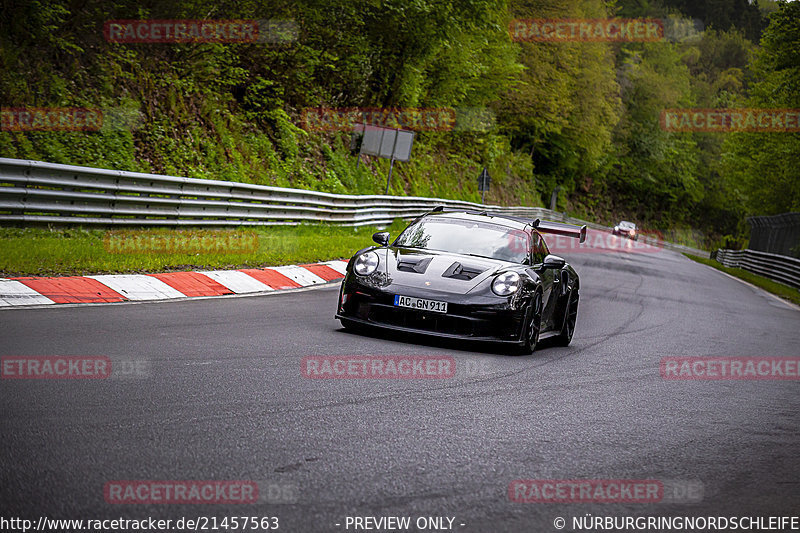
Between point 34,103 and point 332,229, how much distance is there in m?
7.88

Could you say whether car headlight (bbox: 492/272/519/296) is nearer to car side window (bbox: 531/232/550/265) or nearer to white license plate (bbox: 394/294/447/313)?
white license plate (bbox: 394/294/447/313)

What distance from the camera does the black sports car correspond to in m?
8.41

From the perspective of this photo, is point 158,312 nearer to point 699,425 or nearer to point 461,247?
point 461,247

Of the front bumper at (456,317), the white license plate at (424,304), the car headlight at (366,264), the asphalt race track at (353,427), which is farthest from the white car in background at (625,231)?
the white license plate at (424,304)

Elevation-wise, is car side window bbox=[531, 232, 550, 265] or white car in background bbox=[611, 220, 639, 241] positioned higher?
car side window bbox=[531, 232, 550, 265]

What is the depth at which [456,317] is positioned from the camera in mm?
8359

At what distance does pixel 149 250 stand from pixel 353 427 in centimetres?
911

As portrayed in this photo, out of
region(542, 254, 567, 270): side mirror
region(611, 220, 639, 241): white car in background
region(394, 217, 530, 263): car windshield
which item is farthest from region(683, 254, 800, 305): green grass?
region(611, 220, 639, 241): white car in background

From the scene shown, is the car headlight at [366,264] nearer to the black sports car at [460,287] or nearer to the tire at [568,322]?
the black sports car at [460,287]

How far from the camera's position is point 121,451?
4.14 m

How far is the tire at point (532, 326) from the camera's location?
877cm

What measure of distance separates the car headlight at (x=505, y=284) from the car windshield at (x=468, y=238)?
0.75m

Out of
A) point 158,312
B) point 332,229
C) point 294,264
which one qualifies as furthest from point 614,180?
point 158,312

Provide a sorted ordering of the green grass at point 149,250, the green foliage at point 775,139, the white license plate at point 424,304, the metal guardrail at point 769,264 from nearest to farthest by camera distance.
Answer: the white license plate at point 424,304, the green grass at point 149,250, the metal guardrail at point 769,264, the green foliage at point 775,139
